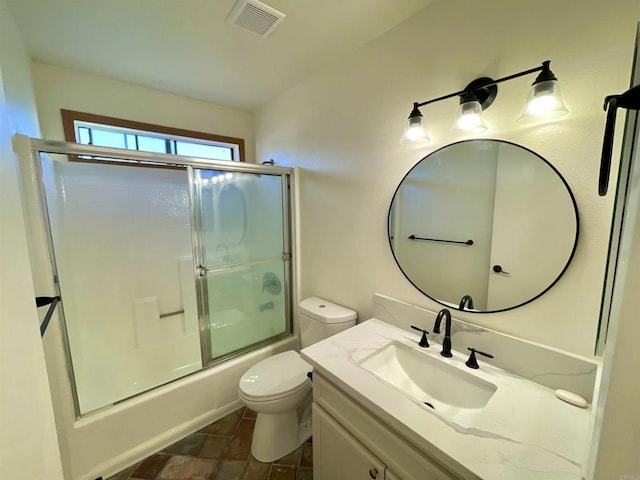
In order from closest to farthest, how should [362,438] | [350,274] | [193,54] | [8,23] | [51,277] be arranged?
[362,438] → [8,23] → [51,277] → [193,54] → [350,274]

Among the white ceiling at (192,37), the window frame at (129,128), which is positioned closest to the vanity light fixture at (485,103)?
the white ceiling at (192,37)

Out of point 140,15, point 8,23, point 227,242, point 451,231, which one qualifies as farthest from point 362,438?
point 8,23

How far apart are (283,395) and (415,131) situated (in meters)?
1.52

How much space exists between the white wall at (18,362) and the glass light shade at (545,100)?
1.44 metres

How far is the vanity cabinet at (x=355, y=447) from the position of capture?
815 millimetres

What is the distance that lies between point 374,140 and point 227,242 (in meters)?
1.35

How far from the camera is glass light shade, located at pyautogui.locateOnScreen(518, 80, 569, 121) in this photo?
85 centimetres

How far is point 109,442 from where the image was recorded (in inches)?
57.3

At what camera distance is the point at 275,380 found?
60.1 inches

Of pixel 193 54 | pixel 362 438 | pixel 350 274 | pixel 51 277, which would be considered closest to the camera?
pixel 362 438

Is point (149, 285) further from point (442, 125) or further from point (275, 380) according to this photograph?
point (442, 125)

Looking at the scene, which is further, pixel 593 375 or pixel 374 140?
pixel 374 140

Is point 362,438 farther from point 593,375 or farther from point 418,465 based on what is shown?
point 593,375

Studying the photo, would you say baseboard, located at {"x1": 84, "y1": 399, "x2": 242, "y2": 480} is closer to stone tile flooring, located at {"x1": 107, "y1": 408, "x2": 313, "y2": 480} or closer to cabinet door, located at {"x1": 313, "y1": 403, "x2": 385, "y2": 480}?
stone tile flooring, located at {"x1": 107, "y1": 408, "x2": 313, "y2": 480}
